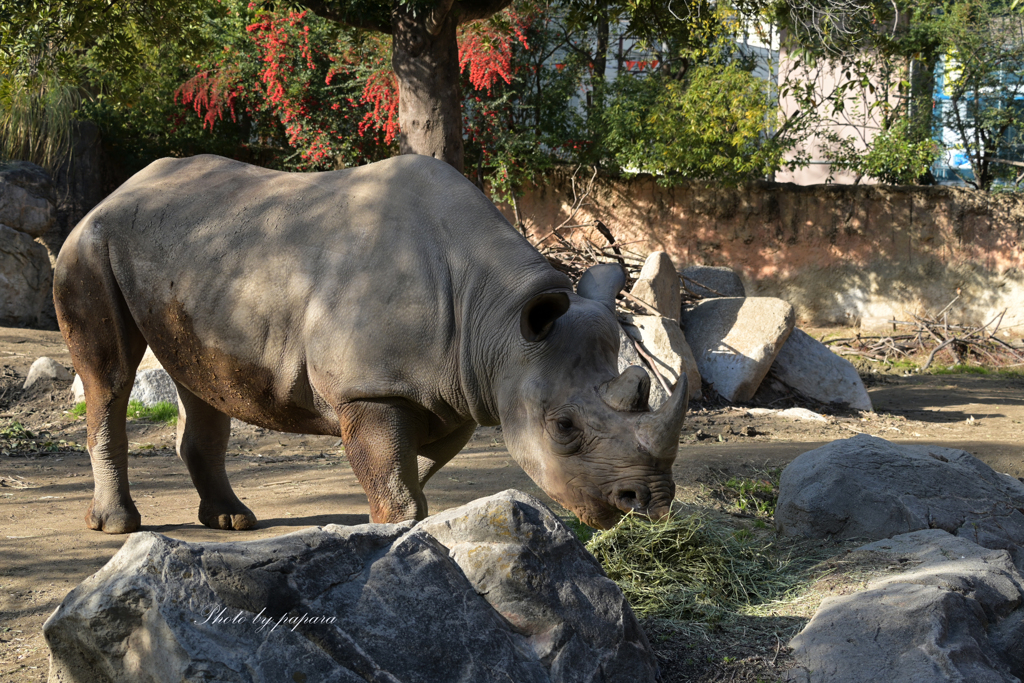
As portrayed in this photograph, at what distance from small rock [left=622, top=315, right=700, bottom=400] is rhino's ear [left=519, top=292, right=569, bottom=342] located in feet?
15.7

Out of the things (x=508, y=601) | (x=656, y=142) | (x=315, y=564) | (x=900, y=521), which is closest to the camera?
(x=315, y=564)

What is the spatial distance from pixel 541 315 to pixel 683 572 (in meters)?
1.20

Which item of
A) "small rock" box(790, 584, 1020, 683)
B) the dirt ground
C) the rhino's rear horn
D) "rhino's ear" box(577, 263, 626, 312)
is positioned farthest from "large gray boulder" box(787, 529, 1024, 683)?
the dirt ground

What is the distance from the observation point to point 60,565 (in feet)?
14.0

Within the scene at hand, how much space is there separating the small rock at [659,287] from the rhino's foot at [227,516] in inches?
202

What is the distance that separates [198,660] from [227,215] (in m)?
2.70

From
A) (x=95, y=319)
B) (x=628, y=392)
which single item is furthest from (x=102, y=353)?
(x=628, y=392)

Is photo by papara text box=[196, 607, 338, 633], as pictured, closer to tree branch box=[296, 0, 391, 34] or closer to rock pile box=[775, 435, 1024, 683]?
rock pile box=[775, 435, 1024, 683]

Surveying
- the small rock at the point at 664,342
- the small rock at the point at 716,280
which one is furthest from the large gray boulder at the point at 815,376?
the small rock at the point at 716,280

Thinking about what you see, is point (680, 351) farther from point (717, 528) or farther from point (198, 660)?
point (198, 660)

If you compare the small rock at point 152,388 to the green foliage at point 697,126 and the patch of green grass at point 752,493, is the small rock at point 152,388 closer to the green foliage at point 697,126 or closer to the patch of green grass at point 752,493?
Answer: the patch of green grass at point 752,493

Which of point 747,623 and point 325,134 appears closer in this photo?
point 747,623

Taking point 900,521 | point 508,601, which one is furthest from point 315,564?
point 900,521

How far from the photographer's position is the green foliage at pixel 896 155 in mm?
→ 13992
